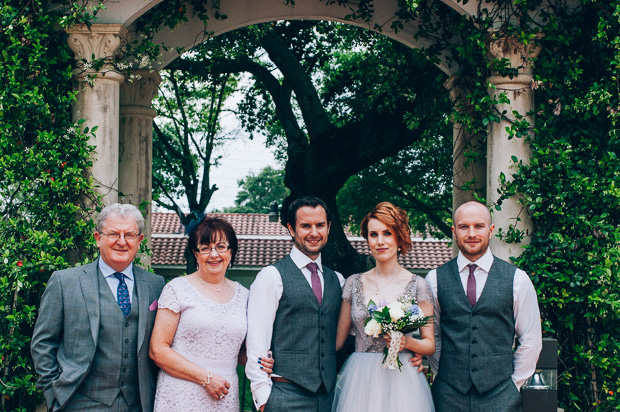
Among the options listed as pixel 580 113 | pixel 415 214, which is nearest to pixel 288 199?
pixel 580 113

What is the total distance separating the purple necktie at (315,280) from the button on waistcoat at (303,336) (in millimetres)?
33

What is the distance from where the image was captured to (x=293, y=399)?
4020mm

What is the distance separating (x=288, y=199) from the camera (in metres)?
10.6

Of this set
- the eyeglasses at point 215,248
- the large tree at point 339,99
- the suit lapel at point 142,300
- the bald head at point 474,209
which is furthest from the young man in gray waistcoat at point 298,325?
the large tree at point 339,99

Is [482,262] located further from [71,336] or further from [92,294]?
[71,336]

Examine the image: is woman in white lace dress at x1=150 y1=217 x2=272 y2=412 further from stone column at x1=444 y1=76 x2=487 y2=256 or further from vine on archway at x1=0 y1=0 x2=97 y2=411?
stone column at x1=444 y1=76 x2=487 y2=256

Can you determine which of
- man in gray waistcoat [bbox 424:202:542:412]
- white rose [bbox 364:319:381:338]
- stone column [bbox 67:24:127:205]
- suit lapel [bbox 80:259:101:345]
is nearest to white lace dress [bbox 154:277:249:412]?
suit lapel [bbox 80:259:101:345]

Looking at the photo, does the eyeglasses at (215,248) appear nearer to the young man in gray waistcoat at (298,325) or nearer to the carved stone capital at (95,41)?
the young man in gray waistcoat at (298,325)

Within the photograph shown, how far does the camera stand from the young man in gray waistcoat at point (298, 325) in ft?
13.2

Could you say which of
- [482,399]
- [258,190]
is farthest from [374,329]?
[258,190]

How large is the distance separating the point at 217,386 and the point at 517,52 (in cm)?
379

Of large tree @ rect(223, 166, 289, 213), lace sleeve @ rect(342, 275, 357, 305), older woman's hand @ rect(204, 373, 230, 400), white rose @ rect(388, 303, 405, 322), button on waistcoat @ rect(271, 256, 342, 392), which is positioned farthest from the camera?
large tree @ rect(223, 166, 289, 213)

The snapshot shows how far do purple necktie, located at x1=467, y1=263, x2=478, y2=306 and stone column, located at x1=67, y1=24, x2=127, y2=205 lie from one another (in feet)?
10.4

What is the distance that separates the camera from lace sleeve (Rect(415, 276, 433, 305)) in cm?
413
